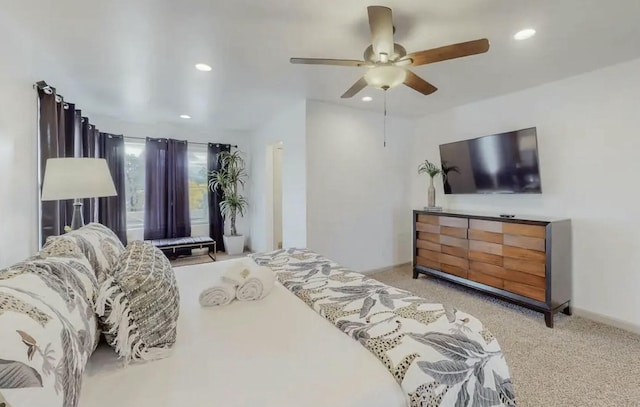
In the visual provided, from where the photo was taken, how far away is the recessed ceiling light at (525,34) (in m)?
2.16

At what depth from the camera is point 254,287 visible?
1817 mm

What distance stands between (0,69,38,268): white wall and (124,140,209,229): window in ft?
8.66

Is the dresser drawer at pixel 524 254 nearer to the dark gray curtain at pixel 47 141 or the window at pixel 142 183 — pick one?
the dark gray curtain at pixel 47 141

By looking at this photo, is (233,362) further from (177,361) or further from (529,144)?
(529,144)

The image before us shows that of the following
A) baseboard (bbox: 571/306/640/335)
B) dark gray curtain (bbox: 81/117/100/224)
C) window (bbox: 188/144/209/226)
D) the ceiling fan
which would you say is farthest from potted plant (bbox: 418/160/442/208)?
dark gray curtain (bbox: 81/117/100/224)

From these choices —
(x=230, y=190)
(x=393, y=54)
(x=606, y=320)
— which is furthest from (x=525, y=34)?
(x=230, y=190)

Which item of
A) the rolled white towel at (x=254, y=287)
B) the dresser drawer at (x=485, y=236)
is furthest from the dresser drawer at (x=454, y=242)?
the rolled white towel at (x=254, y=287)

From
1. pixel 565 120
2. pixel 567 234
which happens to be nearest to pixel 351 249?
pixel 567 234

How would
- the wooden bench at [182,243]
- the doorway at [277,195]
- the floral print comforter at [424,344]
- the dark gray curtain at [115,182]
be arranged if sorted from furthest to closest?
the doorway at [277,195] → the wooden bench at [182,243] → the dark gray curtain at [115,182] → the floral print comforter at [424,344]

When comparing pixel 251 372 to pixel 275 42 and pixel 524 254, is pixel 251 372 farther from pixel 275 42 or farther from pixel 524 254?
pixel 524 254

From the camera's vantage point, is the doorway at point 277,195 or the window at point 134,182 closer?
the window at point 134,182

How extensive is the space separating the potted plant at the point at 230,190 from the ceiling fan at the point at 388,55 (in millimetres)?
4013

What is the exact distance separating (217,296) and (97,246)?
0.68 metres

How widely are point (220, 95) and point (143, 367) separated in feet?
10.5
